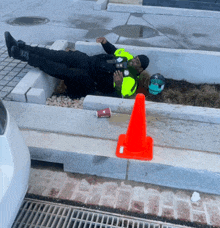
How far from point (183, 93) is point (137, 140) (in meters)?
2.33

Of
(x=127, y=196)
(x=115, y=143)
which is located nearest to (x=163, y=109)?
(x=115, y=143)

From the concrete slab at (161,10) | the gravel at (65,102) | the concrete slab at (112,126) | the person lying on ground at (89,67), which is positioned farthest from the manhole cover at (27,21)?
the concrete slab at (112,126)

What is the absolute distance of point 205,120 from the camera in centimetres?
320

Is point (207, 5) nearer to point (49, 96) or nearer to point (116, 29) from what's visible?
point (116, 29)

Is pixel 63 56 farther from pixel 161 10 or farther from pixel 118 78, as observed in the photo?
pixel 161 10

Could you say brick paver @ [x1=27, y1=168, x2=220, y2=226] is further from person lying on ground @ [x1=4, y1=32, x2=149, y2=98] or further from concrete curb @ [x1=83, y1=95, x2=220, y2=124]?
person lying on ground @ [x1=4, y1=32, x2=149, y2=98]

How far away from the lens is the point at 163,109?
3.26 metres

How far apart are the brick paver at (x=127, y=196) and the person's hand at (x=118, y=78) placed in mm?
1778

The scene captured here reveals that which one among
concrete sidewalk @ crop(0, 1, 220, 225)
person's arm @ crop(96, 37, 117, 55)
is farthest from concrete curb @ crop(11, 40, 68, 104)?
person's arm @ crop(96, 37, 117, 55)

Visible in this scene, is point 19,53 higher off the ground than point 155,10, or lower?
higher

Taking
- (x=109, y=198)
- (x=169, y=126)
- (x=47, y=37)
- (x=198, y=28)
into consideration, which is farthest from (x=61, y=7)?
(x=109, y=198)

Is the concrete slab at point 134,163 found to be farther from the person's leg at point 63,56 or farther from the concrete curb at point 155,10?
the concrete curb at point 155,10

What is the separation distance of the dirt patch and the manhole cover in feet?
12.0

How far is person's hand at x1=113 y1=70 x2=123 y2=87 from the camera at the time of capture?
3904mm
